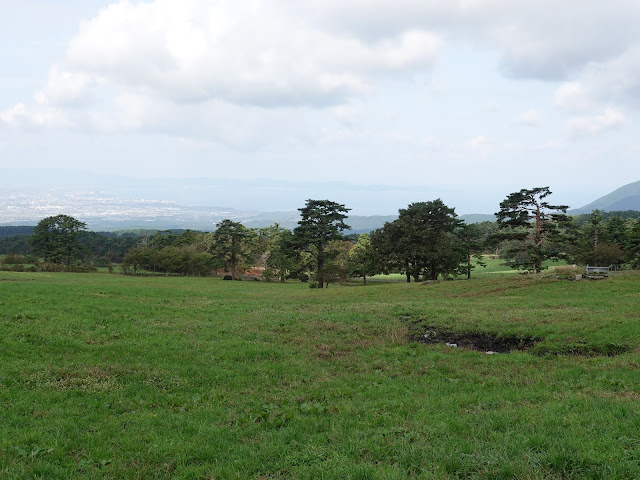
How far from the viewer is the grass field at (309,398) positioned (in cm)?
575

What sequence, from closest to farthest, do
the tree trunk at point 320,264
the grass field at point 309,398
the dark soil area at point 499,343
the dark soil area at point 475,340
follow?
the grass field at point 309,398 → the dark soil area at point 499,343 → the dark soil area at point 475,340 → the tree trunk at point 320,264

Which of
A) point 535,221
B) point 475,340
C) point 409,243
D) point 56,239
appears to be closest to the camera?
point 475,340

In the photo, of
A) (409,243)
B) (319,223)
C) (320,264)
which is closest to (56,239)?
(320,264)

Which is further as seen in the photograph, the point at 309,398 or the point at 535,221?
the point at 535,221

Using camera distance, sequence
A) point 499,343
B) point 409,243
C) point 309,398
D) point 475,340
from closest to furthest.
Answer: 1. point 309,398
2. point 499,343
3. point 475,340
4. point 409,243

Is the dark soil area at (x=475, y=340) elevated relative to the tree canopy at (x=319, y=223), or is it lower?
lower

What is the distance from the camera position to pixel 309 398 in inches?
365

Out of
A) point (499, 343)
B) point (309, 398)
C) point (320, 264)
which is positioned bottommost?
point (499, 343)

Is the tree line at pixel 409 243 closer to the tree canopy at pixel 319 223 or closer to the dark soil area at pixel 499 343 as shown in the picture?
the tree canopy at pixel 319 223

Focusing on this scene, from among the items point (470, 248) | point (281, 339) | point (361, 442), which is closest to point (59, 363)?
point (281, 339)

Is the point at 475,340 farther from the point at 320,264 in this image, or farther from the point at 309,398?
the point at 320,264

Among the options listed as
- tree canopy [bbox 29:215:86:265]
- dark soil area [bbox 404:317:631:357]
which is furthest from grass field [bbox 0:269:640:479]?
tree canopy [bbox 29:215:86:265]

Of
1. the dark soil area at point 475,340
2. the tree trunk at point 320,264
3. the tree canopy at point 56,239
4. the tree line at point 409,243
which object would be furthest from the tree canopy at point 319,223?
the tree canopy at point 56,239

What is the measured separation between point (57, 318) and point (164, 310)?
18.6ft
